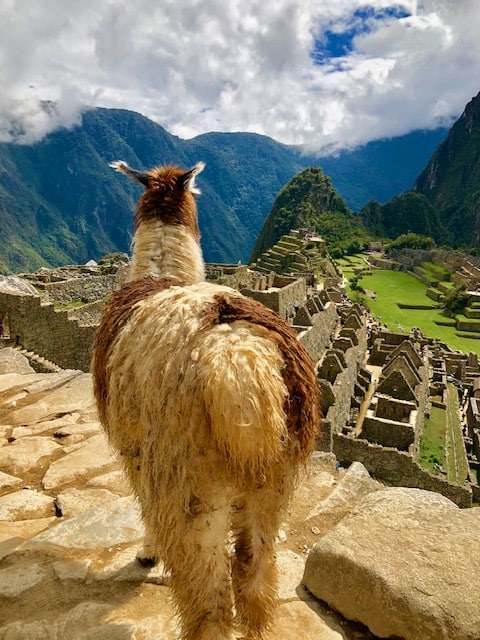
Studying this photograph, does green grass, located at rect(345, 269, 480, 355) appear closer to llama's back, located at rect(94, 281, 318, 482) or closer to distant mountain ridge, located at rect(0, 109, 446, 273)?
distant mountain ridge, located at rect(0, 109, 446, 273)

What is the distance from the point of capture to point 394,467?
40.6ft

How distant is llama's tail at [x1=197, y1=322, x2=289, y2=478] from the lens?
1.55 m

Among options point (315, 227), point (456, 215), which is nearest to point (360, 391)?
point (315, 227)

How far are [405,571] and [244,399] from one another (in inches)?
52.5

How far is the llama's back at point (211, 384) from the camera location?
1.58m

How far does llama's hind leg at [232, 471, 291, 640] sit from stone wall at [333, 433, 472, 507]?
11.4 m

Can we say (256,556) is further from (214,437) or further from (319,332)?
(319,332)

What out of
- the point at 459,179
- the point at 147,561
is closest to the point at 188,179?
the point at 147,561

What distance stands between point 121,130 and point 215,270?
Result: 13385cm

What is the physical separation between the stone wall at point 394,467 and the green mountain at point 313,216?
6863cm

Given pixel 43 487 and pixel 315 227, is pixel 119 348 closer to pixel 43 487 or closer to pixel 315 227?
pixel 43 487

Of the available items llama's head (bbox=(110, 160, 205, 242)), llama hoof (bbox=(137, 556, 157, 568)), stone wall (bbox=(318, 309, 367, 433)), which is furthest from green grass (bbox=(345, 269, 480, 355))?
llama hoof (bbox=(137, 556, 157, 568))

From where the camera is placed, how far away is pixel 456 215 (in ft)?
408

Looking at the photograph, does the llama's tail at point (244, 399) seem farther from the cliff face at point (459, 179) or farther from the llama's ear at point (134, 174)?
the cliff face at point (459, 179)
